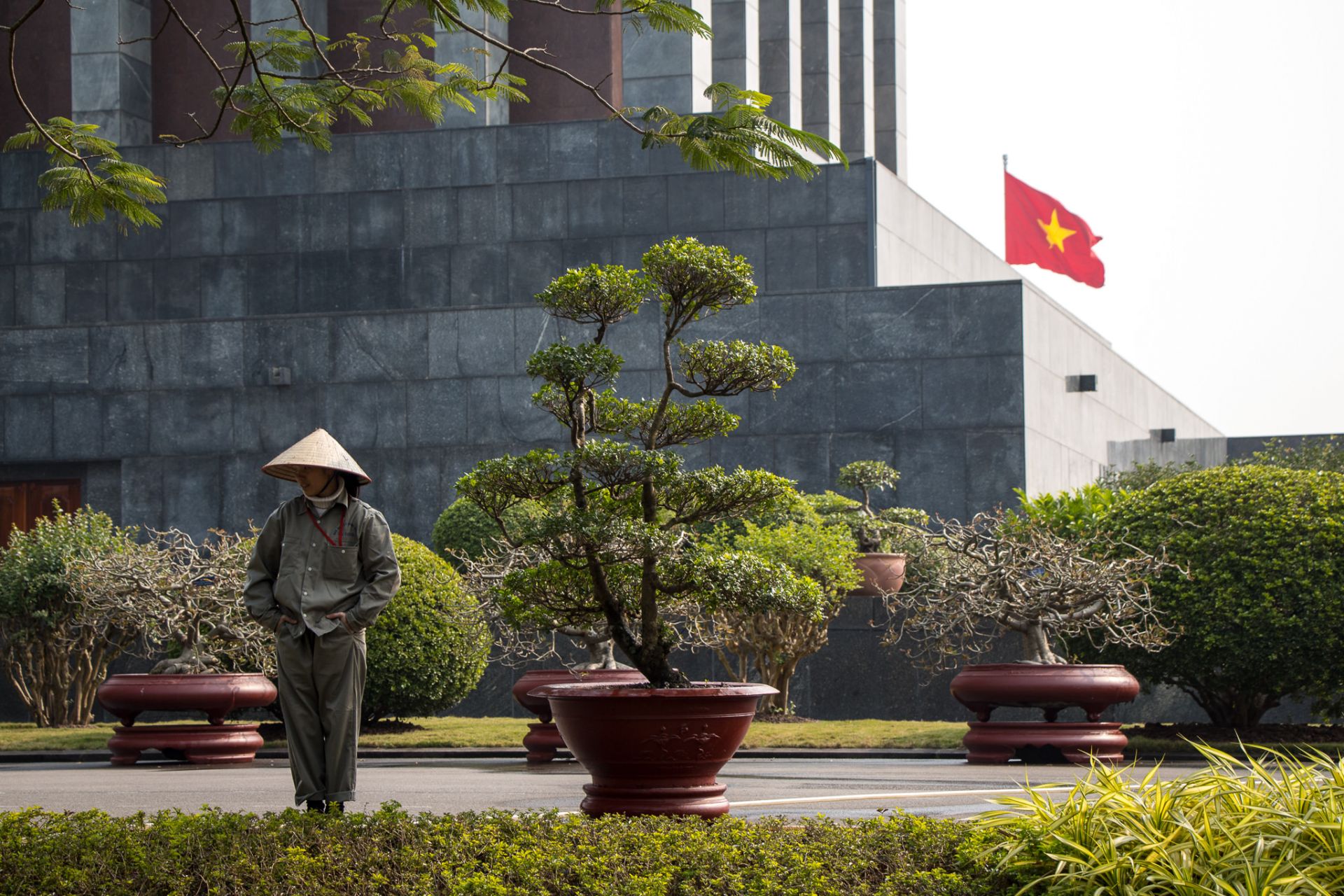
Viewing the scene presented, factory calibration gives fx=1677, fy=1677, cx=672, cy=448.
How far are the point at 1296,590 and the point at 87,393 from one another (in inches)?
678

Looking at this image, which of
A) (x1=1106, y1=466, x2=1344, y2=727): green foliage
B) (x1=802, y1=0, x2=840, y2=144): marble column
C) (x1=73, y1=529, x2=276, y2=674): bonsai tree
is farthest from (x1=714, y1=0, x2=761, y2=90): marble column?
(x1=1106, y1=466, x2=1344, y2=727): green foliage

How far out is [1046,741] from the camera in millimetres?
13180

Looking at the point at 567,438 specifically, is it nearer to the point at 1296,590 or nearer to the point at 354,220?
the point at 354,220

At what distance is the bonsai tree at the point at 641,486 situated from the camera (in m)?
8.41

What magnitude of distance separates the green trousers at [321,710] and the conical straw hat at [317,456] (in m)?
0.73

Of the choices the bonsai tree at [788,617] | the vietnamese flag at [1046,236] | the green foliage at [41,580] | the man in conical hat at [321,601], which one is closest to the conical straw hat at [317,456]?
the man in conical hat at [321,601]

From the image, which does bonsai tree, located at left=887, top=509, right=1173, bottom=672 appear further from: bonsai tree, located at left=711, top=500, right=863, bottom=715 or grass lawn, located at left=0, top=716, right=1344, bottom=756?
bonsai tree, located at left=711, top=500, right=863, bottom=715

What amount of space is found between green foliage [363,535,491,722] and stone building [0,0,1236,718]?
429 cm

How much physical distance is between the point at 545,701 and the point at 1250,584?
19.6ft

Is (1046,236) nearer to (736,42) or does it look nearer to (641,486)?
(736,42)

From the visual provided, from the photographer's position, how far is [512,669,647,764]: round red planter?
13.8 metres

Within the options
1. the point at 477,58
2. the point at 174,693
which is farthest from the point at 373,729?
the point at 477,58

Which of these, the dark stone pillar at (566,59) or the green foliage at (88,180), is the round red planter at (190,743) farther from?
the dark stone pillar at (566,59)

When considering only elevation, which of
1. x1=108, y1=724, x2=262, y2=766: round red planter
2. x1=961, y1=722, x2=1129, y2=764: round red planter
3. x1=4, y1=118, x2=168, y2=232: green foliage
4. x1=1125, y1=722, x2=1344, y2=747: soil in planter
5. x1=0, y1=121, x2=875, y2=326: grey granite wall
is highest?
x1=0, y1=121, x2=875, y2=326: grey granite wall
